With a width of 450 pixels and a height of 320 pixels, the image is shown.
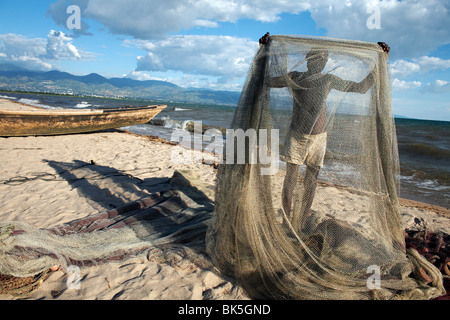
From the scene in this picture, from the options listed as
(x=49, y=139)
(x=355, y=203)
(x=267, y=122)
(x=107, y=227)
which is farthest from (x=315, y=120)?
(x=49, y=139)

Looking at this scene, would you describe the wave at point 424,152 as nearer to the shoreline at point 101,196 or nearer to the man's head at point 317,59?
the shoreline at point 101,196

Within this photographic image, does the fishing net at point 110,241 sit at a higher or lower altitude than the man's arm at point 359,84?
lower

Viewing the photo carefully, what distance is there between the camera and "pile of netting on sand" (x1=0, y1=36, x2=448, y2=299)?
82.2 inches

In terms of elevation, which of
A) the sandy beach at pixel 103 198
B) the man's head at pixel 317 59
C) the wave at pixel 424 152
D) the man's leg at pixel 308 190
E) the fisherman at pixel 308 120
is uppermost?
the man's head at pixel 317 59

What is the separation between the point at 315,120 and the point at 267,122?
1.42 ft

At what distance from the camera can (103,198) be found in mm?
4164

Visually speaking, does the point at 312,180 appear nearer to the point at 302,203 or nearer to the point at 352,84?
the point at 302,203

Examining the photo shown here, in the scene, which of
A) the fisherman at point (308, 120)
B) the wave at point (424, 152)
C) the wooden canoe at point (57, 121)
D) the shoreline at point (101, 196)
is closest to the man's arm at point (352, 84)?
the fisherman at point (308, 120)

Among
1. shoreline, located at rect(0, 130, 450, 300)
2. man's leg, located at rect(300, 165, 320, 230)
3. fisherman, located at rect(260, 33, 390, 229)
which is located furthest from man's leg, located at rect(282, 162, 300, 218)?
shoreline, located at rect(0, 130, 450, 300)

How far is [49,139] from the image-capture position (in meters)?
8.58

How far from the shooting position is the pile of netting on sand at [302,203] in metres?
2.09

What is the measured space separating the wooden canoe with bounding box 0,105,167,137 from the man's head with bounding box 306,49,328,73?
904 cm
